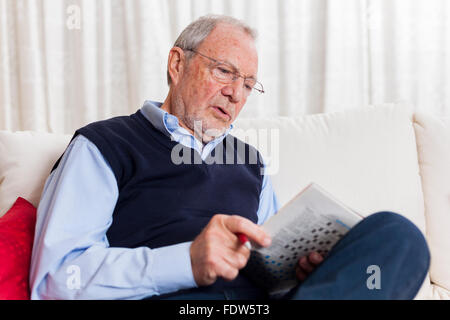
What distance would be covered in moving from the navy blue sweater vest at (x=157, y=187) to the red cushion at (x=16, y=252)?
17 centimetres

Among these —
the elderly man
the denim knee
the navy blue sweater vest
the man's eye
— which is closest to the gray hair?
the elderly man

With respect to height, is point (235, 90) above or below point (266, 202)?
above

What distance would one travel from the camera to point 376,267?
85 cm

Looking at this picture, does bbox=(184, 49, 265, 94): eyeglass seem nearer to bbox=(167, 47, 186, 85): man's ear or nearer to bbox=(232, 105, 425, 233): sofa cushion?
bbox=(167, 47, 186, 85): man's ear

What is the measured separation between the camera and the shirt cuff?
0.99m

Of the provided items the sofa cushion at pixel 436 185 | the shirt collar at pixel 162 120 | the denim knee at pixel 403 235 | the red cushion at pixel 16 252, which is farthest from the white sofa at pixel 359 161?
the denim knee at pixel 403 235

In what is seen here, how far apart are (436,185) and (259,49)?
985mm

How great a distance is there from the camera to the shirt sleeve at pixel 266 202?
1506 mm

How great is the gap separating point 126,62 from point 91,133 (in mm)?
1044

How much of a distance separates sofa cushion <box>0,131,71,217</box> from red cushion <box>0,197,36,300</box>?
0.61 ft

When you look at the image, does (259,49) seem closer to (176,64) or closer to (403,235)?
(176,64)

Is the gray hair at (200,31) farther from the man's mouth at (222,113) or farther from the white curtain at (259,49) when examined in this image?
the white curtain at (259,49)

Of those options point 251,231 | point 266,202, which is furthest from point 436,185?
point 251,231

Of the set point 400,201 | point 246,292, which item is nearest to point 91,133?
point 246,292
